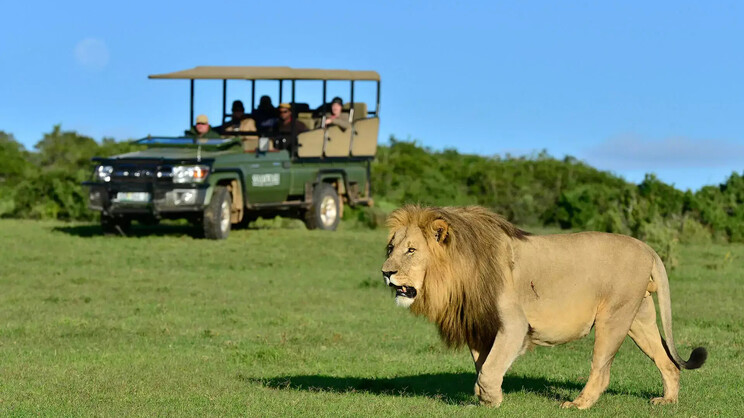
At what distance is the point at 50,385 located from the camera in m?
8.88

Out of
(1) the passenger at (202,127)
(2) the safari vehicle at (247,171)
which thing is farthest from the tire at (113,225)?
(1) the passenger at (202,127)

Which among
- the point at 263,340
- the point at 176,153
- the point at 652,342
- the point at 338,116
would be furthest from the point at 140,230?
the point at 652,342

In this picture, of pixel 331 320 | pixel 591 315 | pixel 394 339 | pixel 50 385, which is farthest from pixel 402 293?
pixel 331 320

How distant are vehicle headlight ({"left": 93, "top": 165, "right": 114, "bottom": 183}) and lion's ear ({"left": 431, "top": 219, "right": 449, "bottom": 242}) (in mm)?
14146

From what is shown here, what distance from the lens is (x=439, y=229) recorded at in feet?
24.5

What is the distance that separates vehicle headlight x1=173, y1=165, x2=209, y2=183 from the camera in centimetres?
2062

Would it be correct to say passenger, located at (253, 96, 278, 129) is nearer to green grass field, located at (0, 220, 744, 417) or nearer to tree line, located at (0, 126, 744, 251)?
green grass field, located at (0, 220, 744, 417)

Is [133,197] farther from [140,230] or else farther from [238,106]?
[238,106]

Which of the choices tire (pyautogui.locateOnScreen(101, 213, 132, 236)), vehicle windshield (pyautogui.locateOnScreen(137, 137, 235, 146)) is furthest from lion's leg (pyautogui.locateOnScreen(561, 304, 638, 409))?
tire (pyautogui.locateOnScreen(101, 213, 132, 236))

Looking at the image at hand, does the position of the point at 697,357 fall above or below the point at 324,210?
below

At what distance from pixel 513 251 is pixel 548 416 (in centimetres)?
109

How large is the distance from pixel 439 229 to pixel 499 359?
891mm

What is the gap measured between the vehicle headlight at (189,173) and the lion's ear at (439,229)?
13.6 m

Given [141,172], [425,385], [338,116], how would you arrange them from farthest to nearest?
1. [338,116]
2. [141,172]
3. [425,385]
